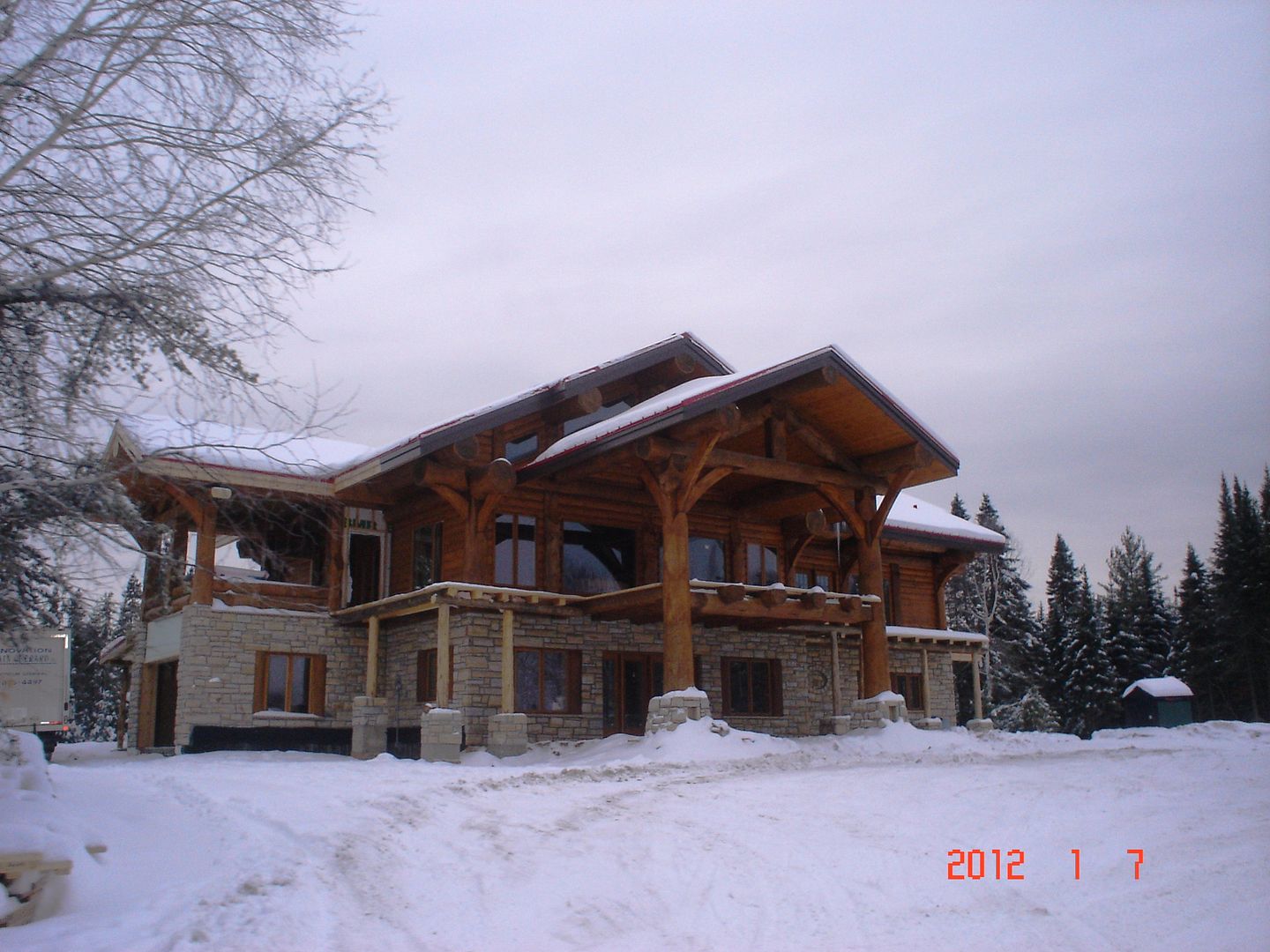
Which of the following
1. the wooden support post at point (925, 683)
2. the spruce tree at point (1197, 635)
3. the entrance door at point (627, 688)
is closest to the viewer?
the entrance door at point (627, 688)

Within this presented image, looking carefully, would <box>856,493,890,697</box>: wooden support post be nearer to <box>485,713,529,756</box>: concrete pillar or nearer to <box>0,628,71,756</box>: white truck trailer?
<box>485,713,529,756</box>: concrete pillar

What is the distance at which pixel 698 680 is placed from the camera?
2338 cm

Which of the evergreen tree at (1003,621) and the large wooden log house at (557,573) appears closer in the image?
the large wooden log house at (557,573)

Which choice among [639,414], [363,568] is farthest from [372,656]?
[639,414]

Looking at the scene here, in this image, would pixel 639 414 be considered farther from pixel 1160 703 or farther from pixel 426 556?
pixel 1160 703

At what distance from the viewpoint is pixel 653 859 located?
9.61 m

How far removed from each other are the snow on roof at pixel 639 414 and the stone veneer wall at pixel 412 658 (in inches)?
129

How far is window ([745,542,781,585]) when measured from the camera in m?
25.3

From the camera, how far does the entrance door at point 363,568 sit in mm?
23391

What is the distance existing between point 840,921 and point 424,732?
1191 centimetres

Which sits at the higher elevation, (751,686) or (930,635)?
(930,635)

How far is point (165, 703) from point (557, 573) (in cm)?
927

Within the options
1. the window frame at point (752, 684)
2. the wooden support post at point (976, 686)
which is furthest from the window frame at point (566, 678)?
the wooden support post at point (976, 686)
